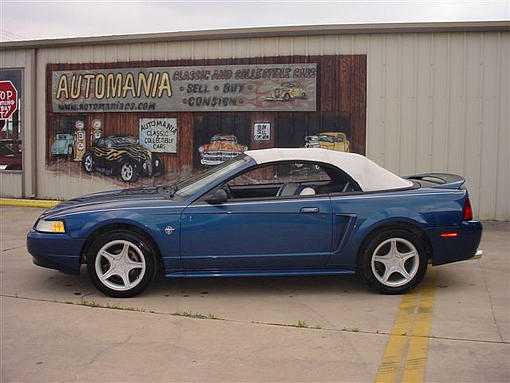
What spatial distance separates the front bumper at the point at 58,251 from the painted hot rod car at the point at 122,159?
6.68 meters

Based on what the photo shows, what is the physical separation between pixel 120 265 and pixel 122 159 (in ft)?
24.0

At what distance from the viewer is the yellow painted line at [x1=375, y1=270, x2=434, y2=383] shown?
4211mm

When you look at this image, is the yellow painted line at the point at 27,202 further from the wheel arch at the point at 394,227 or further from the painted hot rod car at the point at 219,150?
the wheel arch at the point at 394,227

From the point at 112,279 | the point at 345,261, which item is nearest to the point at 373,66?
the point at 345,261

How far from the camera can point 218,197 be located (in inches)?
235

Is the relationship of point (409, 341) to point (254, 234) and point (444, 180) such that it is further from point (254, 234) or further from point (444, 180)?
point (444, 180)

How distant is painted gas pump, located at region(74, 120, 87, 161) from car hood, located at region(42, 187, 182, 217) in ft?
23.1

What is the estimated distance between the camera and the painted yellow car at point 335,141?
11672 millimetres

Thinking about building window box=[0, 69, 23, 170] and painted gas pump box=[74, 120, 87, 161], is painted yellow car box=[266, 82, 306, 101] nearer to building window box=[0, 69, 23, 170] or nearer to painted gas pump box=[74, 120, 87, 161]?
painted gas pump box=[74, 120, 87, 161]

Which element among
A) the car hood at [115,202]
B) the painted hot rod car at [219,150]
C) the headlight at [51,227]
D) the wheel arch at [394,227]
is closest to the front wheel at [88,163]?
the painted hot rod car at [219,150]

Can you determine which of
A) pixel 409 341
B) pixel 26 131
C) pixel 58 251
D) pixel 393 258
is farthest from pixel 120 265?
pixel 26 131

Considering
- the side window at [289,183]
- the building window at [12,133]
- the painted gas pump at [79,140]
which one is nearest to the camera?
the side window at [289,183]

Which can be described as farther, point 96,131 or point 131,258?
point 96,131

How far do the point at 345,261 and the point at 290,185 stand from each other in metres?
0.98
